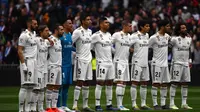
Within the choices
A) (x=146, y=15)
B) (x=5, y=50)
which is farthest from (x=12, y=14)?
(x=146, y=15)

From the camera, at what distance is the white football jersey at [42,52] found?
1069 inches

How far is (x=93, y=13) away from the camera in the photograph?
45.1 metres

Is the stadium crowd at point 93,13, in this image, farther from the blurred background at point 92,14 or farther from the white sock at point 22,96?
the white sock at point 22,96

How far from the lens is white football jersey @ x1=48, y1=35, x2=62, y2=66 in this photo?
2776cm

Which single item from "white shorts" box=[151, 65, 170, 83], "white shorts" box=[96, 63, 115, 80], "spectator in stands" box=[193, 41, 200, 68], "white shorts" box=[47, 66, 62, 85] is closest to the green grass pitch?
"white shorts" box=[151, 65, 170, 83]

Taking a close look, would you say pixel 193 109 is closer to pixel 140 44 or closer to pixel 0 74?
pixel 140 44

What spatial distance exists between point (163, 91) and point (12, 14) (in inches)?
658

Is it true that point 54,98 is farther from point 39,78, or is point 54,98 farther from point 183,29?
point 183,29

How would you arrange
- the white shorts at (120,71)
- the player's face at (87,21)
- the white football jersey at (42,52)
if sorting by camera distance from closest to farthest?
the white football jersey at (42,52) → the player's face at (87,21) → the white shorts at (120,71)

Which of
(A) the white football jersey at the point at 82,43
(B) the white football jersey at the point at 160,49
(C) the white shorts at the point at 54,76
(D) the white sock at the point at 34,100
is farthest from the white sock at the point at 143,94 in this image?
(D) the white sock at the point at 34,100

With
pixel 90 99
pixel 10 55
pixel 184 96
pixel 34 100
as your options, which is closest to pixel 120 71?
pixel 184 96

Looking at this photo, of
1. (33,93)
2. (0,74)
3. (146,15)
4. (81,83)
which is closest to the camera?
(33,93)

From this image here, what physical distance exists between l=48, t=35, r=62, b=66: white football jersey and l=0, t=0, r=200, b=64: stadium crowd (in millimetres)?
13756

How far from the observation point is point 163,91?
30.1 m
